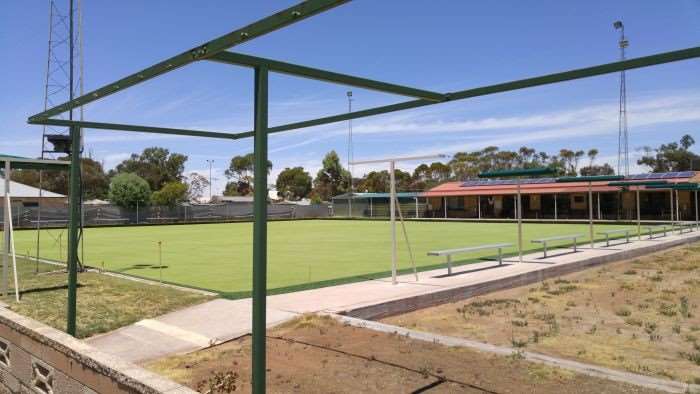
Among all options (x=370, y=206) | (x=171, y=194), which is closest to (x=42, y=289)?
(x=370, y=206)

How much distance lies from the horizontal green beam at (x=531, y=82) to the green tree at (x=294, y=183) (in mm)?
93763

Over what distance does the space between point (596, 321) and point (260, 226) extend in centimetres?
615

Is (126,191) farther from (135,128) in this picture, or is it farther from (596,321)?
(596,321)

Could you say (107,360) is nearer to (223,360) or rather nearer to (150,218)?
(223,360)

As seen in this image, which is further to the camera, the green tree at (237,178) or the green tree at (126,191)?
the green tree at (237,178)

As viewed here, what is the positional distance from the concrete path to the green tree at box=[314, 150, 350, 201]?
78978 millimetres

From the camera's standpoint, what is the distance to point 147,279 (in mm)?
11086

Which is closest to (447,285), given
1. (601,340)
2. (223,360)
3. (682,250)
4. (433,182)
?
(601,340)

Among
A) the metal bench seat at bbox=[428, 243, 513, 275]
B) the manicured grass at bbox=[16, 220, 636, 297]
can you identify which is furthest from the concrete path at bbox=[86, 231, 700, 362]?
the manicured grass at bbox=[16, 220, 636, 297]

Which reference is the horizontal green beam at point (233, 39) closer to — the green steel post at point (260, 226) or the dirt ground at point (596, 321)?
the green steel post at point (260, 226)

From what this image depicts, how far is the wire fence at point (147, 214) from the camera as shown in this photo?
35.8 metres

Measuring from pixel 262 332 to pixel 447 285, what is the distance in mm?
6708

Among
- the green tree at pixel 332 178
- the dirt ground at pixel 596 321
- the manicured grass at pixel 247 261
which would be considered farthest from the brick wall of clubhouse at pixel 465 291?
the green tree at pixel 332 178

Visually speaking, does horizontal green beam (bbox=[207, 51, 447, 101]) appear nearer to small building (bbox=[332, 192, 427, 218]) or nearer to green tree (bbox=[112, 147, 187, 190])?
small building (bbox=[332, 192, 427, 218])
